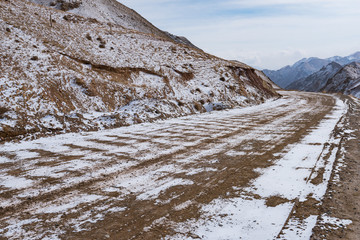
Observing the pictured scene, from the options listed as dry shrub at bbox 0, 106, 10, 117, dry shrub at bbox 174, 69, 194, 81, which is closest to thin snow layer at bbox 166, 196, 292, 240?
dry shrub at bbox 0, 106, 10, 117

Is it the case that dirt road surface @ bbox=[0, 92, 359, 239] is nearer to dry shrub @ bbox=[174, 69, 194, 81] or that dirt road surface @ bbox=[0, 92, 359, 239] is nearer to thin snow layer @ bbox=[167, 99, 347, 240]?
thin snow layer @ bbox=[167, 99, 347, 240]

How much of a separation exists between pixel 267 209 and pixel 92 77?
12.3m

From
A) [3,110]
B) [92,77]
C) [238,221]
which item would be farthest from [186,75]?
[238,221]

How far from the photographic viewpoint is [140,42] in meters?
22.3

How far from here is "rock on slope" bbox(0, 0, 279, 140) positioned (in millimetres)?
10594

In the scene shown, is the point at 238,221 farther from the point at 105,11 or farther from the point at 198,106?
the point at 105,11

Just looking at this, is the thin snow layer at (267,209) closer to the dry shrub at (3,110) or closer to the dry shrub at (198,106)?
the dry shrub at (3,110)

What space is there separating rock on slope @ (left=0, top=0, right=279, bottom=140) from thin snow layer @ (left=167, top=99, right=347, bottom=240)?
24.8 ft

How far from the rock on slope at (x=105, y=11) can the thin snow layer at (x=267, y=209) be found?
38.6m

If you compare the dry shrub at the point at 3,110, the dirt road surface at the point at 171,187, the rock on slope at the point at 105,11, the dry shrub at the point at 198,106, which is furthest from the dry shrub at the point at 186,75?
the rock on slope at the point at 105,11

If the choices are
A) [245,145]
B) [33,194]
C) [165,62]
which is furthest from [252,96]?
[33,194]

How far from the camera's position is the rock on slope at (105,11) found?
132ft

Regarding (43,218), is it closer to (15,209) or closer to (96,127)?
(15,209)

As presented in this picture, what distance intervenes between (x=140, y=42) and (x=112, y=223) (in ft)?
67.0
